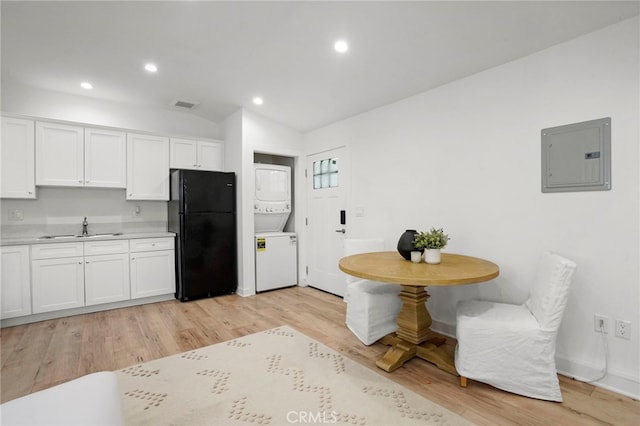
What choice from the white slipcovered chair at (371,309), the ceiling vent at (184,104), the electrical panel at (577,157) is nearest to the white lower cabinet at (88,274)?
the ceiling vent at (184,104)

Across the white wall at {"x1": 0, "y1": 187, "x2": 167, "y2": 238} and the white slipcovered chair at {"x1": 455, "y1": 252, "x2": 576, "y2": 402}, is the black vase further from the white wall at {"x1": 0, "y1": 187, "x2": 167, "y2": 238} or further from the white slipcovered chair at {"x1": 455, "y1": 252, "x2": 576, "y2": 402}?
the white wall at {"x1": 0, "y1": 187, "x2": 167, "y2": 238}

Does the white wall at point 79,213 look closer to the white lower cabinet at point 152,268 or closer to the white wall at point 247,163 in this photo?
the white lower cabinet at point 152,268

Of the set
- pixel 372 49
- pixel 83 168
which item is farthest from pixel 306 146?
pixel 83 168

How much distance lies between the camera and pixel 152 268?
376 centimetres

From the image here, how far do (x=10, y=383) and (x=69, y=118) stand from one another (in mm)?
3012

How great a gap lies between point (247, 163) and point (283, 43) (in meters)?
1.77

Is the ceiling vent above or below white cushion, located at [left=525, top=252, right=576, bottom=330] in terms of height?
above

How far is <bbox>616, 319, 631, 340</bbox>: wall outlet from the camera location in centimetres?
187

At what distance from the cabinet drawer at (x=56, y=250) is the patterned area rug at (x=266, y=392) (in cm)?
187

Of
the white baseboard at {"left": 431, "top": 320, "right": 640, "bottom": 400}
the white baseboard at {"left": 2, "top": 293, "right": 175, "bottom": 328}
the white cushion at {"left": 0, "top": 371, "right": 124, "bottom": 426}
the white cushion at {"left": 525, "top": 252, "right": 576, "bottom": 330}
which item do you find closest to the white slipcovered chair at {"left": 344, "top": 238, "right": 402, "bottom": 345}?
the white cushion at {"left": 525, "top": 252, "right": 576, "bottom": 330}

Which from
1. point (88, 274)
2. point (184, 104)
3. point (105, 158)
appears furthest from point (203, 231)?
point (184, 104)

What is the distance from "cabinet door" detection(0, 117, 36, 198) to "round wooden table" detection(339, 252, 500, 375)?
3559 millimetres

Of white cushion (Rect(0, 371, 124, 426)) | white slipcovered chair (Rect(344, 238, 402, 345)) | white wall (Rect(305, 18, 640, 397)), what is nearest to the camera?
white cushion (Rect(0, 371, 124, 426))

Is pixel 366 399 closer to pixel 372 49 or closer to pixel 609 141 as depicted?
pixel 609 141
